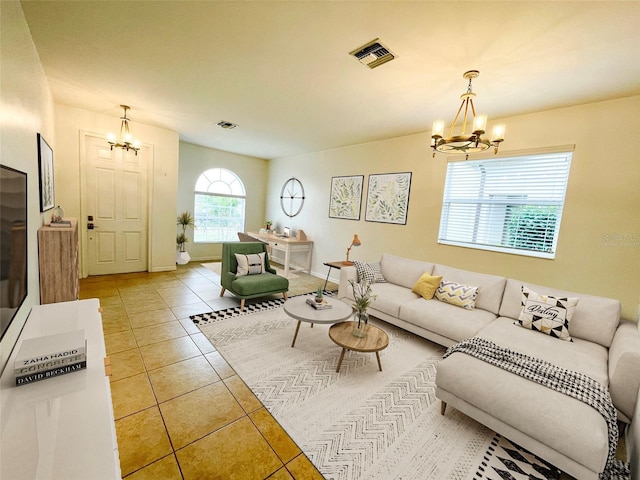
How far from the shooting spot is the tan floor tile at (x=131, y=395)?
1816mm

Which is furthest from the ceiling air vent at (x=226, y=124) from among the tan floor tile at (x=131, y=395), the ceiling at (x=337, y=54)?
the tan floor tile at (x=131, y=395)

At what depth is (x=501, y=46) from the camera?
1934 mm

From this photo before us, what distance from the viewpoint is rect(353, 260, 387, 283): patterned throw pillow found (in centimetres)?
370

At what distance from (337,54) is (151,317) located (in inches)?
137

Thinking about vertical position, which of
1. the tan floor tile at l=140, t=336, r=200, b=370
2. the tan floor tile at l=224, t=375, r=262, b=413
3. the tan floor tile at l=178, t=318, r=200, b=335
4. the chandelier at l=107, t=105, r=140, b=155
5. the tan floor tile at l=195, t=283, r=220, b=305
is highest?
the chandelier at l=107, t=105, r=140, b=155

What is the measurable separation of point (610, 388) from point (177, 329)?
3.79 metres

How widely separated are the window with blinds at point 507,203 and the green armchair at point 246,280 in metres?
2.52

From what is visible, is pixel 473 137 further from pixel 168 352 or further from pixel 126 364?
pixel 126 364

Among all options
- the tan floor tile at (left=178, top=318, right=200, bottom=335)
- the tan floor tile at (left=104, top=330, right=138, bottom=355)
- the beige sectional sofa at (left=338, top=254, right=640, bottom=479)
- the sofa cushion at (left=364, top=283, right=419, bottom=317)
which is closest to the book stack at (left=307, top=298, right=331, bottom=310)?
the sofa cushion at (left=364, top=283, right=419, bottom=317)

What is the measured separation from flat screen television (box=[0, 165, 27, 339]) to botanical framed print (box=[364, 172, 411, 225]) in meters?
4.10

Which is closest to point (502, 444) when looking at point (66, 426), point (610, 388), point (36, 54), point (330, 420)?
point (610, 388)

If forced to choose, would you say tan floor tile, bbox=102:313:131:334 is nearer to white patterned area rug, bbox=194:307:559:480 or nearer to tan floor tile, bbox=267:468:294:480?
white patterned area rug, bbox=194:307:559:480

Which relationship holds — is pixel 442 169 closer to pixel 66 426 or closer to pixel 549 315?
pixel 549 315

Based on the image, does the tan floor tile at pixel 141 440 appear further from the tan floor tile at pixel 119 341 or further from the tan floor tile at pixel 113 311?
the tan floor tile at pixel 113 311
